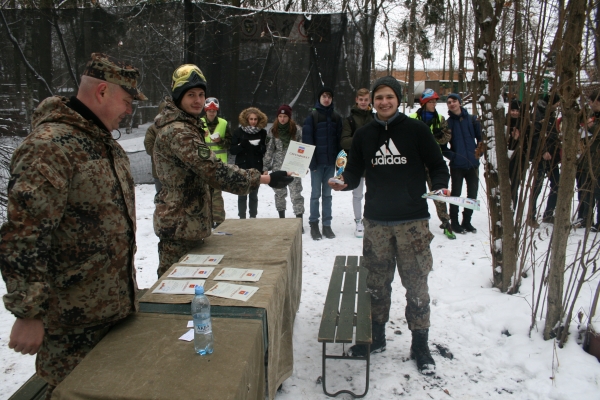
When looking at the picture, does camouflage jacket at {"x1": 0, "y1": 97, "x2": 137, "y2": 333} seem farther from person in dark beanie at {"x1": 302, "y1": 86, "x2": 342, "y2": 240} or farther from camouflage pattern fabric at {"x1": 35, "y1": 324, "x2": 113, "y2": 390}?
person in dark beanie at {"x1": 302, "y1": 86, "x2": 342, "y2": 240}

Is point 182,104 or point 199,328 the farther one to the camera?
point 182,104

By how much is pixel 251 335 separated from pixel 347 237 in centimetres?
466

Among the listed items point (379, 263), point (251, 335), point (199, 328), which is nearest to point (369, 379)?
point (379, 263)

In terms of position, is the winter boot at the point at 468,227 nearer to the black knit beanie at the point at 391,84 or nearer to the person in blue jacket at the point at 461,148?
the person in blue jacket at the point at 461,148

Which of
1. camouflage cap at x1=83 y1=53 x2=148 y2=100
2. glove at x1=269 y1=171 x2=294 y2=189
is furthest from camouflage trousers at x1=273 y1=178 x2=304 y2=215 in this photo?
camouflage cap at x1=83 y1=53 x2=148 y2=100

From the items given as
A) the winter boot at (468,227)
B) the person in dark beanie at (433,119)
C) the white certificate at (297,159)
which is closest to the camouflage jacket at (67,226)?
the white certificate at (297,159)

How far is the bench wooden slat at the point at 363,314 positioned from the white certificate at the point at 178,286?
1101mm

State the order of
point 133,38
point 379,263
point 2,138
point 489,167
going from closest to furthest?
point 379,263
point 489,167
point 2,138
point 133,38

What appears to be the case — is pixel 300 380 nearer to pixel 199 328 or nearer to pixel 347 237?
pixel 199 328

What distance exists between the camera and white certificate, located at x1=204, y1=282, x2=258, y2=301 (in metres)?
Answer: 2.36

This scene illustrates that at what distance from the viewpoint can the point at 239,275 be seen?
2656mm

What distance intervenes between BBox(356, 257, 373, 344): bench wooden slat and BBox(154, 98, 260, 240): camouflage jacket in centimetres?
119

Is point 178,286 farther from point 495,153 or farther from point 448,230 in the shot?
point 448,230

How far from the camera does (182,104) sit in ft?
9.84
